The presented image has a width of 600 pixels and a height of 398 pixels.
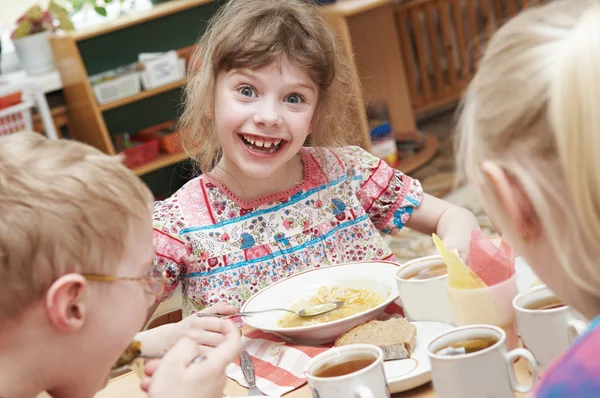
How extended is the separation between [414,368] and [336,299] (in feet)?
1.07

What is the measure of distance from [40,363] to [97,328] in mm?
71

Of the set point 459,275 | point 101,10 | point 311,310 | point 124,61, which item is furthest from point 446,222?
point 124,61

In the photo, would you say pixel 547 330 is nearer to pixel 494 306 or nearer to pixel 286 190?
pixel 494 306

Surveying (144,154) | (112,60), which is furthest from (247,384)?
(112,60)

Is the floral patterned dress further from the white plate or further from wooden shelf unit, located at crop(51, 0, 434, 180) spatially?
wooden shelf unit, located at crop(51, 0, 434, 180)

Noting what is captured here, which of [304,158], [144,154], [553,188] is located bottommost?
[144,154]

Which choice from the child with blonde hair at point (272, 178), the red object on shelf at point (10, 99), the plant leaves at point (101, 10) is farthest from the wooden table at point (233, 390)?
the plant leaves at point (101, 10)

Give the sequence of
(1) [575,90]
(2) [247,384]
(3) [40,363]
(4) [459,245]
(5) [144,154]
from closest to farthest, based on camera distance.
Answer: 1. (1) [575,90]
2. (3) [40,363]
3. (2) [247,384]
4. (4) [459,245]
5. (5) [144,154]

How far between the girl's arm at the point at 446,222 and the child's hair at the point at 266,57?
224 mm

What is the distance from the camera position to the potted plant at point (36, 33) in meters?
3.96

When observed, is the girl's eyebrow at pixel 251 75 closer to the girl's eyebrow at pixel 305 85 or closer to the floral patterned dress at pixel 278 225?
the girl's eyebrow at pixel 305 85

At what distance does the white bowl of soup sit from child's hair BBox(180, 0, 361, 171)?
1.33ft

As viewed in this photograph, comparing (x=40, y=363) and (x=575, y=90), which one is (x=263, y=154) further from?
(x=575, y=90)

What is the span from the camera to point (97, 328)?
917 millimetres
